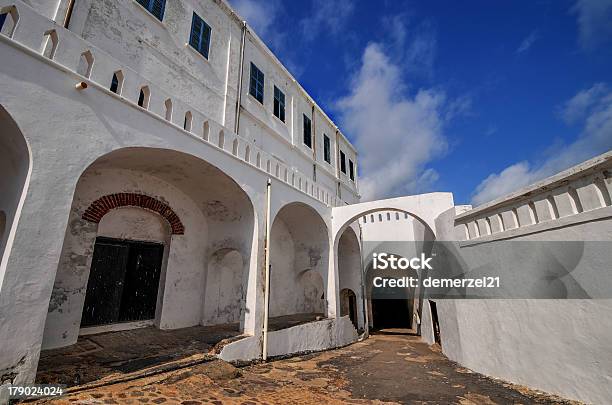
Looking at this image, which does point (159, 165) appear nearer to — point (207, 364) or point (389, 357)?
point (207, 364)

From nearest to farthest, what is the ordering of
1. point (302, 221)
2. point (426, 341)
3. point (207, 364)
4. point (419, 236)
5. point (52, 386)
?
1. point (52, 386)
2. point (207, 364)
3. point (302, 221)
4. point (426, 341)
5. point (419, 236)

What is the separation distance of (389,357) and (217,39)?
10987 mm

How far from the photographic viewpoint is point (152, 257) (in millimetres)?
6949

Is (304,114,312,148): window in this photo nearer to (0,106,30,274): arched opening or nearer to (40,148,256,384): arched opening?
(40,148,256,384): arched opening

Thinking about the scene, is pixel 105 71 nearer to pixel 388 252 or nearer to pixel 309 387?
pixel 309 387

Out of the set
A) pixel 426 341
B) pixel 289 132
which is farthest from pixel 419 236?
pixel 289 132

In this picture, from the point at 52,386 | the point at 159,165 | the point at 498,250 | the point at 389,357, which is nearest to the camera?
the point at 52,386

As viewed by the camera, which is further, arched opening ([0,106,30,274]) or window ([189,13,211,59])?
window ([189,13,211,59])

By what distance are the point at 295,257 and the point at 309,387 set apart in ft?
23.1

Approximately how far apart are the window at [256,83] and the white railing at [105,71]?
3.97 meters

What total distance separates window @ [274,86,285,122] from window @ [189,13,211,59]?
131 inches

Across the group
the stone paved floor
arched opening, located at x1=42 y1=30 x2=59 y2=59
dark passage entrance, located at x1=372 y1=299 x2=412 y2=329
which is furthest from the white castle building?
dark passage entrance, located at x1=372 y1=299 x2=412 y2=329

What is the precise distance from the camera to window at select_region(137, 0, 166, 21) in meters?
7.25

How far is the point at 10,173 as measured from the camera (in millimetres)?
3812
